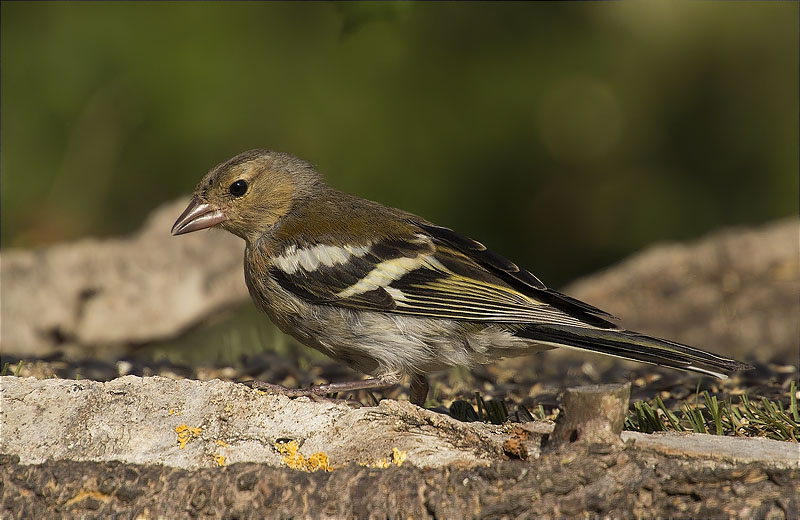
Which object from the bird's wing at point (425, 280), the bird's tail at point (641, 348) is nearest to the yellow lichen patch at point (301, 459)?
the bird's wing at point (425, 280)

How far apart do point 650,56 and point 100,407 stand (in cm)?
742

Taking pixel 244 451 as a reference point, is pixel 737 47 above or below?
above

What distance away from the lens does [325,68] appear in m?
8.73

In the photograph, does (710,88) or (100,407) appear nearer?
(100,407)

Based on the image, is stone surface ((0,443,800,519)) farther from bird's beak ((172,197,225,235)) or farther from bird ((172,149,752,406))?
bird's beak ((172,197,225,235))

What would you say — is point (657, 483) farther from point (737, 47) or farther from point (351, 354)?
point (737, 47)

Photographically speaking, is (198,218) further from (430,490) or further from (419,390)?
(430,490)

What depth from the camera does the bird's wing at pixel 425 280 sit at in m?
3.97

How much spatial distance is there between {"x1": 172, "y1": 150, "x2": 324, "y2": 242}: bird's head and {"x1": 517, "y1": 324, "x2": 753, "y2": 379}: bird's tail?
5.38 ft

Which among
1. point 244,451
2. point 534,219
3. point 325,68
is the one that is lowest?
point 244,451

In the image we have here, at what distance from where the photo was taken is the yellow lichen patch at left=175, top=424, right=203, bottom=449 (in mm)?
3170

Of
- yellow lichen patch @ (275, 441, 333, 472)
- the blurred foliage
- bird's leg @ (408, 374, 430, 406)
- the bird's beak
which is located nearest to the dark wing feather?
bird's leg @ (408, 374, 430, 406)

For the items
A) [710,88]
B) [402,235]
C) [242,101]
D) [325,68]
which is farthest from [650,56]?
[402,235]

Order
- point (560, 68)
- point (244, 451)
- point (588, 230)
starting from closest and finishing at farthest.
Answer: point (244, 451), point (560, 68), point (588, 230)
